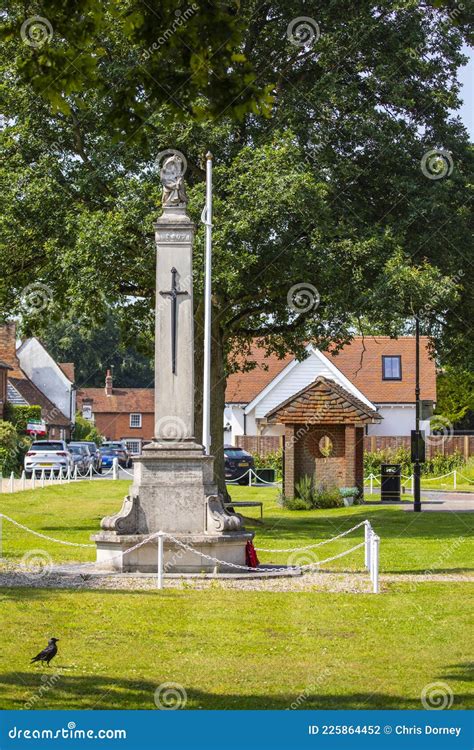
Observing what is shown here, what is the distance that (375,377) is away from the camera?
2653 inches

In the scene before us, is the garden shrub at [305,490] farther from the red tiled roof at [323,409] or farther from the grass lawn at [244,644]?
the grass lawn at [244,644]

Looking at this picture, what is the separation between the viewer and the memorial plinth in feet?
61.4

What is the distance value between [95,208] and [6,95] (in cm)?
319

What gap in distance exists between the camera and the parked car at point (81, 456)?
61716 mm

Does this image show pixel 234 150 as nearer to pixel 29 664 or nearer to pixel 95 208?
pixel 95 208

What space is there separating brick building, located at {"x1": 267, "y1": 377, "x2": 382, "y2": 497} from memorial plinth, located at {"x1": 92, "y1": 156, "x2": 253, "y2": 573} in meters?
18.0

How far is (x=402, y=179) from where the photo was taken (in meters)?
28.6

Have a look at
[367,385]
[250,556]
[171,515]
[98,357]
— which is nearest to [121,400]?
[98,357]

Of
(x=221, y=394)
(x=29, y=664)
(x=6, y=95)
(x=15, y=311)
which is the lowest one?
(x=29, y=664)

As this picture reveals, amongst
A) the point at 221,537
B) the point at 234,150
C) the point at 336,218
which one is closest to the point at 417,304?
the point at 336,218

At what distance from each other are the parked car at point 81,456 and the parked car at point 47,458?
3990mm

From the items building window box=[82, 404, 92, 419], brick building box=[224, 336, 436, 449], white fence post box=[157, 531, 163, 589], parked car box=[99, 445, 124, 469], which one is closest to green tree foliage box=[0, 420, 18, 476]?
brick building box=[224, 336, 436, 449]

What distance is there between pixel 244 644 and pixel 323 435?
25.2m

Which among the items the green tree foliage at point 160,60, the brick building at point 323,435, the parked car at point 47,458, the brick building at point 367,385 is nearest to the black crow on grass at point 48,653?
the green tree foliage at point 160,60
